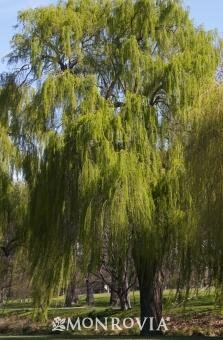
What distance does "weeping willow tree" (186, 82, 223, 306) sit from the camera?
987 cm

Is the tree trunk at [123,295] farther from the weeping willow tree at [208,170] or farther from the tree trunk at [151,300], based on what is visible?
the weeping willow tree at [208,170]

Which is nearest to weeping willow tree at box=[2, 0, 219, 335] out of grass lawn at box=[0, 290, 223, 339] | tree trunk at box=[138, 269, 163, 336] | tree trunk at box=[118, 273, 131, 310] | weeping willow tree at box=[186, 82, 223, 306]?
tree trunk at box=[138, 269, 163, 336]

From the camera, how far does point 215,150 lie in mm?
9859

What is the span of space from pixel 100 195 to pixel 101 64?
3.78 meters

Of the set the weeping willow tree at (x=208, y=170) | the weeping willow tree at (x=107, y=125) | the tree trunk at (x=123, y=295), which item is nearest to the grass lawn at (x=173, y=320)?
the tree trunk at (x=123, y=295)

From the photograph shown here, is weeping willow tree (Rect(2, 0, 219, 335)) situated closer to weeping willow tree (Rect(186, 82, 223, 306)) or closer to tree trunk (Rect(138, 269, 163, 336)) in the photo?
tree trunk (Rect(138, 269, 163, 336))

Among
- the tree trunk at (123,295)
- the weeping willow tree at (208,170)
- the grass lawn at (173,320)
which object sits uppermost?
the weeping willow tree at (208,170)

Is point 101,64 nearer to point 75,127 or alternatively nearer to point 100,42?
point 100,42

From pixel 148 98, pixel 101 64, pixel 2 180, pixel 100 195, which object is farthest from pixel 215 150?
pixel 2 180

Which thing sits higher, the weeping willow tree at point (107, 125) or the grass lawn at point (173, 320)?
the weeping willow tree at point (107, 125)

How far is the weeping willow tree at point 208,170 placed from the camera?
9867 millimetres

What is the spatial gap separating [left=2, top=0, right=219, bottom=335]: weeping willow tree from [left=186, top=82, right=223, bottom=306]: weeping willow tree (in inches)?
58.6

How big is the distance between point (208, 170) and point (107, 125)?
3255 millimetres

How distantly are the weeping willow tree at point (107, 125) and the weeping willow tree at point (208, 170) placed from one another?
1489mm
